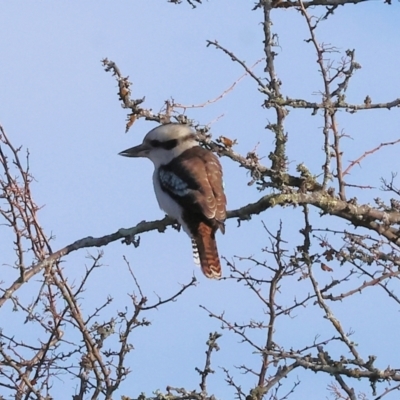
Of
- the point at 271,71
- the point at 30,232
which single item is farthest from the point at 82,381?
the point at 271,71

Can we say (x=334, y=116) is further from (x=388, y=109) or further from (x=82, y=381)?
(x=82, y=381)

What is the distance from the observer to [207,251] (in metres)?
7.11

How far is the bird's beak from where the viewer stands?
802cm

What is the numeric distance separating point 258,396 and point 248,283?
1.29 meters

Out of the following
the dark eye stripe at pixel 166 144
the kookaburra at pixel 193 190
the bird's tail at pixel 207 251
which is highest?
the dark eye stripe at pixel 166 144

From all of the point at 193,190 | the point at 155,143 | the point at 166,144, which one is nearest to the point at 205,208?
the point at 193,190

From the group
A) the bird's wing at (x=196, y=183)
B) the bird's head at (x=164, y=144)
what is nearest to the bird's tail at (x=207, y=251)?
the bird's wing at (x=196, y=183)

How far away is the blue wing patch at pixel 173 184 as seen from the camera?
7.21 meters

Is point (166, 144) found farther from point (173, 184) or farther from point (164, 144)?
point (173, 184)

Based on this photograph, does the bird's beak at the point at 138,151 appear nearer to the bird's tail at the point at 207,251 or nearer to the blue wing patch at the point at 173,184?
the blue wing patch at the point at 173,184

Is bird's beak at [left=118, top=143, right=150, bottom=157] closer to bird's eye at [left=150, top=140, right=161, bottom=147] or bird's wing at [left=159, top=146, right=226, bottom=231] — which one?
bird's eye at [left=150, top=140, right=161, bottom=147]

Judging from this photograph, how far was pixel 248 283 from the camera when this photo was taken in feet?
21.9

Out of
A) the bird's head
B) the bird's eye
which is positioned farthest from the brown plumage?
the bird's eye

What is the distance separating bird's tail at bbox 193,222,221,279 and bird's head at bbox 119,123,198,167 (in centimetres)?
78
